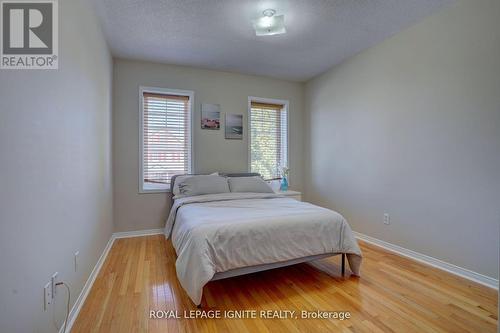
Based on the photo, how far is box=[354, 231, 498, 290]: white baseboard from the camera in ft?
6.80

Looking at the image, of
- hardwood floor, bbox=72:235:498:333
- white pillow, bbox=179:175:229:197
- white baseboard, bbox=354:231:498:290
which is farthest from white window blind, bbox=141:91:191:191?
white baseboard, bbox=354:231:498:290

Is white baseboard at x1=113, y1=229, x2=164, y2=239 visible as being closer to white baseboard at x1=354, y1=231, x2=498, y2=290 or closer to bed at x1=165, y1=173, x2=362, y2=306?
bed at x1=165, y1=173, x2=362, y2=306

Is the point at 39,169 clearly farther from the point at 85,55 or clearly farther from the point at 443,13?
the point at 443,13

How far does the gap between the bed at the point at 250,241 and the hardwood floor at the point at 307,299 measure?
0.22m

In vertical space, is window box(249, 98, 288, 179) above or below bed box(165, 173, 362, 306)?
above

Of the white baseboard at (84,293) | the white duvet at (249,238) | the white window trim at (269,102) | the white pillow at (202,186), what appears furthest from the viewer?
the white window trim at (269,102)

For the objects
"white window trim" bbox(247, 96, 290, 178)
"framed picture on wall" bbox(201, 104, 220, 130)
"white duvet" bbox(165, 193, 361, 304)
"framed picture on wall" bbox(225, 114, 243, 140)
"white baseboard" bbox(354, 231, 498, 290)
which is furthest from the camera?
"white window trim" bbox(247, 96, 290, 178)

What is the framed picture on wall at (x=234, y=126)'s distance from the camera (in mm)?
3986

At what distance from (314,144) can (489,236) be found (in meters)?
2.63

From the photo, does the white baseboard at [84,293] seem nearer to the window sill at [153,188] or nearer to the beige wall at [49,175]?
the beige wall at [49,175]

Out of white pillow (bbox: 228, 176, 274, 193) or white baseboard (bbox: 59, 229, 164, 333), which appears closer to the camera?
white baseboard (bbox: 59, 229, 164, 333)

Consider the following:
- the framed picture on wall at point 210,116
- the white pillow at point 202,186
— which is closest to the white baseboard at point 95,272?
the white pillow at point 202,186

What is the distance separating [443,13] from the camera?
2385 millimetres

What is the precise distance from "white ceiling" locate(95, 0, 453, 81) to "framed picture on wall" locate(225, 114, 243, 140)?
80 cm
